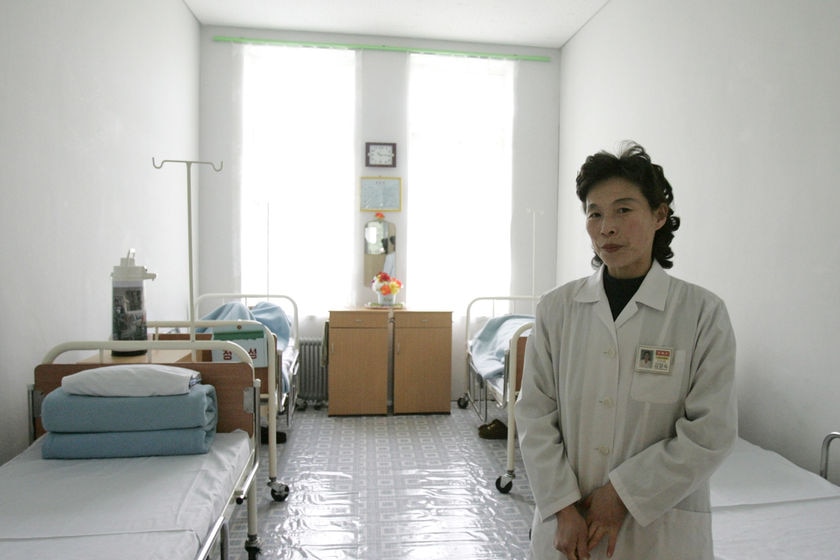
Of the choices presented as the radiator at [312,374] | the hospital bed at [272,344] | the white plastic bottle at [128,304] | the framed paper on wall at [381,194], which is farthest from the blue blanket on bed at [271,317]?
the framed paper on wall at [381,194]

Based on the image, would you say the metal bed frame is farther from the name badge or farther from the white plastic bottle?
the name badge

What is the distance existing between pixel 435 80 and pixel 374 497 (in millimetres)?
3115

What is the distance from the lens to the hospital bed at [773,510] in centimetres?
137

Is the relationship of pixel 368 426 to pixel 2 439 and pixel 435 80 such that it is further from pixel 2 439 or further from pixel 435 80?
pixel 435 80

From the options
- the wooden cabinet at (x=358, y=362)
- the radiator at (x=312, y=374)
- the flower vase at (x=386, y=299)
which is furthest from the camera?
the radiator at (x=312, y=374)

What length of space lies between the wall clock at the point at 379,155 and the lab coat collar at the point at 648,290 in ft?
10.7

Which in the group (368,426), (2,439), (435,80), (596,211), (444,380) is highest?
(435,80)

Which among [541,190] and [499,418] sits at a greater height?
[541,190]

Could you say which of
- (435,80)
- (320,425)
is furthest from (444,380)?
(435,80)

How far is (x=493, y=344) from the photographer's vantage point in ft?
12.1

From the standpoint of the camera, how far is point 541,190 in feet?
14.6

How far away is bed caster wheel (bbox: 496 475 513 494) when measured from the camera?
8.79ft

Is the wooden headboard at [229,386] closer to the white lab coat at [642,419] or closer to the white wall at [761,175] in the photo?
the white lab coat at [642,419]

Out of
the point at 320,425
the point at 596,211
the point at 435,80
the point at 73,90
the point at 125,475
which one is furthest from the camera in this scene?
the point at 435,80
